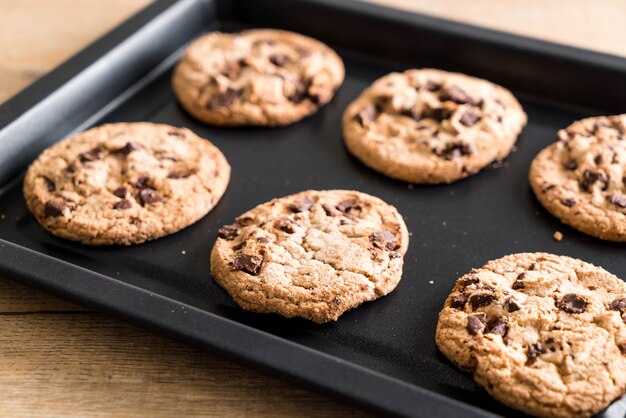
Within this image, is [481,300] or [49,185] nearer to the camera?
[481,300]

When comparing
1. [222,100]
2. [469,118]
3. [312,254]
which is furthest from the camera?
[222,100]

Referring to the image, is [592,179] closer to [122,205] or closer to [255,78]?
[255,78]

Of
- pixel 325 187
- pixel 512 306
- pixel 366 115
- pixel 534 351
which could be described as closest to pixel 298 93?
pixel 366 115

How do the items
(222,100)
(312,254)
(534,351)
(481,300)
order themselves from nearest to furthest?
(534,351) < (481,300) < (312,254) < (222,100)

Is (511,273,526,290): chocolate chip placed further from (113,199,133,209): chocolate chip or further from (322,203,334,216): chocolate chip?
(113,199,133,209): chocolate chip

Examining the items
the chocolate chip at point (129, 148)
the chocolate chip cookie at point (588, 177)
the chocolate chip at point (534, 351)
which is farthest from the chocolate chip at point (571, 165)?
the chocolate chip at point (129, 148)

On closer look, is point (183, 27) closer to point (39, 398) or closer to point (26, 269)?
point (26, 269)

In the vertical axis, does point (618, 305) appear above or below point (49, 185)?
above
